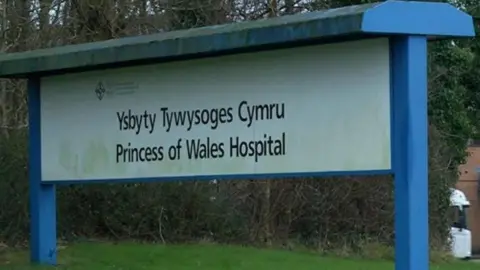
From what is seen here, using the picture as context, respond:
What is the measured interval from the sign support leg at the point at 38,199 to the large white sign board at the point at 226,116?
0.14 metres

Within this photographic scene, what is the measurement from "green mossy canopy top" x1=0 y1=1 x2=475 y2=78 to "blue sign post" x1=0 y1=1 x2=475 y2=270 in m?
0.01

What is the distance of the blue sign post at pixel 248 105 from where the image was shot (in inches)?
360

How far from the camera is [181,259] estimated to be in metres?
15.9

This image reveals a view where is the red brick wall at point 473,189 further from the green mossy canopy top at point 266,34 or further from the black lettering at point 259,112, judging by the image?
the black lettering at point 259,112

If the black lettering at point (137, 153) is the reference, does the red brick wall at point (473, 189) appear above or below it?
below

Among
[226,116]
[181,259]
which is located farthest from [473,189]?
[226,116]

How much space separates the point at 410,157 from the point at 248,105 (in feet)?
6.94

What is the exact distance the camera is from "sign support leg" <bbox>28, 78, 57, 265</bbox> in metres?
13.5

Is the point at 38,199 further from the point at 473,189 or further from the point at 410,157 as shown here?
the point at 473,189

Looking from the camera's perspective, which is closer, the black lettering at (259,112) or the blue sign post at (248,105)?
the blue sign post at (248,105)

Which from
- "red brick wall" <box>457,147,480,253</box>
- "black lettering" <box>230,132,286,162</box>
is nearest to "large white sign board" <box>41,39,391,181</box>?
"black lettering" <box>230,132,286,162</box>

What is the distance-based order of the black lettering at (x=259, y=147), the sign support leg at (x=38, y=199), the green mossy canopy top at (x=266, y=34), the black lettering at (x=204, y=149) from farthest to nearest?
the sign support leg at (x=38, y=199)
the black lettering at (x=204, y=149)
the black lettering at (x=259, y=147)
the green mossy canopy top at (x=266, y=34)

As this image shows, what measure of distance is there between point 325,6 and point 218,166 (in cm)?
1387

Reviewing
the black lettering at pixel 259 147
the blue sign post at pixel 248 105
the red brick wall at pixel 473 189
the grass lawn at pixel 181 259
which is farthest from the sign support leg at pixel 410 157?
the red brick wall at pixel 473 189
